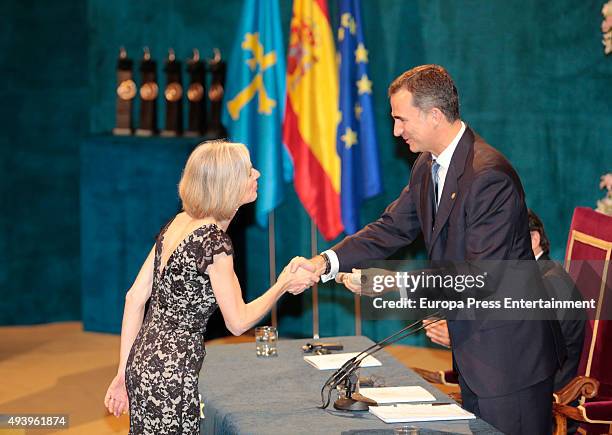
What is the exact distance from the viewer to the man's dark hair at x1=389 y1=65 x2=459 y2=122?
3639 mm

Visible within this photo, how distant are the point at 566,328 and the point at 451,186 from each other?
1.50 meters

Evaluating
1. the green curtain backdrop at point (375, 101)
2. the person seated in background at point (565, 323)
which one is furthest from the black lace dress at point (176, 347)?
the green curtain backdrop at point (375, 101)

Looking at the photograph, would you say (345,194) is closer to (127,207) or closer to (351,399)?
(127,207)

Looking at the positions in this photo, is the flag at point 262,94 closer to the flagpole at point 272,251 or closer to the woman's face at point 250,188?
the flagpole at point 272,251

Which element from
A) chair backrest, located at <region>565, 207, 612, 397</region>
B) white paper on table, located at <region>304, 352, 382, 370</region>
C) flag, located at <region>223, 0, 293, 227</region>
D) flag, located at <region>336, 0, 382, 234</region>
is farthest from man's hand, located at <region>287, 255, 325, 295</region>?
flag, located at <region>223, 0, 293, 227</region>

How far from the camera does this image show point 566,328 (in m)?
4.74

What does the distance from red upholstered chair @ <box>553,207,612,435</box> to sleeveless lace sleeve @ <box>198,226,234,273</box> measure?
181 cm

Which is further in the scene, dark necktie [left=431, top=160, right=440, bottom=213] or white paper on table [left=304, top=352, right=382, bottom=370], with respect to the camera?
white paper on table [left=304, top=352, right=382, bottom=370]

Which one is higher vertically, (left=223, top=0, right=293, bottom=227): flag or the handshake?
(left=223, top=0, right=293, bottom=227): flag

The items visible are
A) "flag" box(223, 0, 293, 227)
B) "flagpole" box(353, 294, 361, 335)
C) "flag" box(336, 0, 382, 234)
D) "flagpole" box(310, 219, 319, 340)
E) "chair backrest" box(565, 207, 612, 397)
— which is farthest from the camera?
"flagpole" box(353, 294, 361, 335)

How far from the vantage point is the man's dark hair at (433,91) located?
11.9 ft

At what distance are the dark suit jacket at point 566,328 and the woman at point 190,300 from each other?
5.93ft

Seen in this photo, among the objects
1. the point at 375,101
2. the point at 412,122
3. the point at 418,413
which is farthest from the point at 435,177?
the point at 375,101

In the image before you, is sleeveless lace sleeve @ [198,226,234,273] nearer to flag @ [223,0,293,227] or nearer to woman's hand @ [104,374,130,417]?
woman's hand @ [104,374,130,417]
